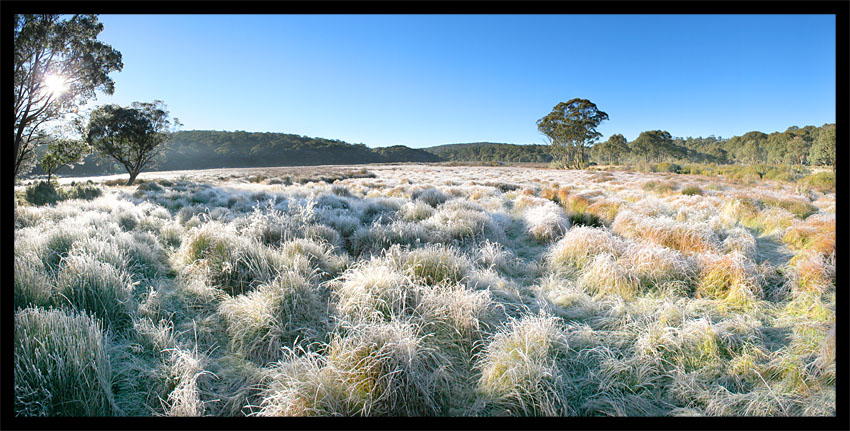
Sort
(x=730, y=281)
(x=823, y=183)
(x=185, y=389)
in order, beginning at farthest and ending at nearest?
(x=823, y=183)
(x=730, y=281)
(x=185, y=389)

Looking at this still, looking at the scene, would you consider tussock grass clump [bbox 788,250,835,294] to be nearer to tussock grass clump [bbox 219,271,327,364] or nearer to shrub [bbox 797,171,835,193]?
tussock grass clump [bbox 219,271,327,364]

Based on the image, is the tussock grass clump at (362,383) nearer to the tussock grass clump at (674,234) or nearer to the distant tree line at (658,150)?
the tussock grass clump at (674,234)

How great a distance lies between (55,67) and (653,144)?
77800mm

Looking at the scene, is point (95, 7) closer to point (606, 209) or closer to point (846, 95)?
point (846, 95)

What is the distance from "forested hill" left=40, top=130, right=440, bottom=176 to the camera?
3149 centimetres

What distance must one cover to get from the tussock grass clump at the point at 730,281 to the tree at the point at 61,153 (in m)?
21.7

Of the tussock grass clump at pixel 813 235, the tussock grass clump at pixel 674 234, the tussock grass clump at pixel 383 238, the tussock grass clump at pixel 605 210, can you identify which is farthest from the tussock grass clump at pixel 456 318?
the tussock grass clump at pixel 605 210

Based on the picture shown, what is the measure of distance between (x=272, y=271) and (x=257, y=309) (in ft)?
3.32

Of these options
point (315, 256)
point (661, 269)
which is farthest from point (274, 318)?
point (661, 269)

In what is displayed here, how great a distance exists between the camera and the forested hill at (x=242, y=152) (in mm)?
31489

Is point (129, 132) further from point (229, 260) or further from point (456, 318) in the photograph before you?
point (456, 318)

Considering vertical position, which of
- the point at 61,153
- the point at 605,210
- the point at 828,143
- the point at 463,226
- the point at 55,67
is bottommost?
the point at 463,226

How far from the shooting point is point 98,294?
2447 millimetres

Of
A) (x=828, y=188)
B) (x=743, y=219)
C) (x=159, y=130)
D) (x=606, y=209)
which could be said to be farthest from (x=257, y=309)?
(x=159, y=130)
